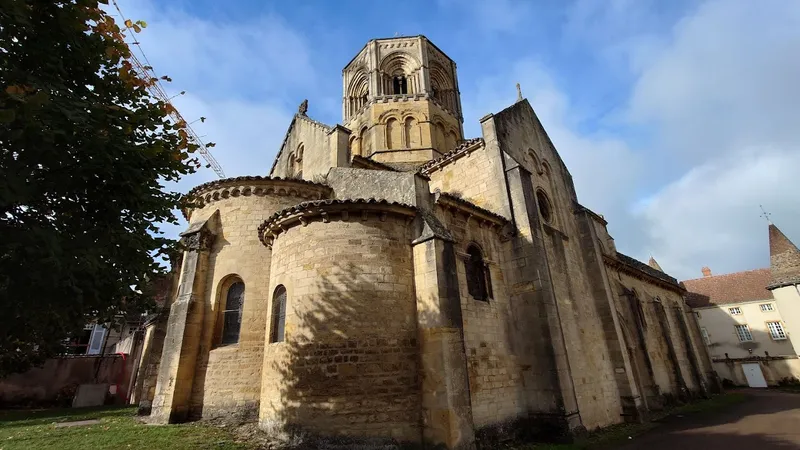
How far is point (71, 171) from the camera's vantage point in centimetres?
488

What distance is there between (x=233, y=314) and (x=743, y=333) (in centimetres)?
3895

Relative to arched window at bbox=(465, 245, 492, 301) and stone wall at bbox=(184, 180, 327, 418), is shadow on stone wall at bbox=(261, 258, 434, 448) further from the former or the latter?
arched window at bbox=(465, 245, 492, 301)

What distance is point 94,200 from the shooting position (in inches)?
209

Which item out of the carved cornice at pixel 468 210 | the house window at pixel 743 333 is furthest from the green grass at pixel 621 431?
the house window at pixel 743 333

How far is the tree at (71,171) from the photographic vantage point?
14.2 feet

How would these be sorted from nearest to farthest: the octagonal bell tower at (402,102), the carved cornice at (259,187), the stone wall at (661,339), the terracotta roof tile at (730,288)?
the carved cornice at (259,187), the stone wall at (661,339), the octagonal bell tower at (402,102), the terracotta roof tile at (730,288)

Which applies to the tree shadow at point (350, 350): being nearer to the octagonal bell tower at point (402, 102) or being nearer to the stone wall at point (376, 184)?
the stone wall at point (376, 184)

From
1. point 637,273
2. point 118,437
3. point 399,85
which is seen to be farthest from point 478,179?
point 637,273

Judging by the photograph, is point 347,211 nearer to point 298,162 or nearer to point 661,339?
point 298,162

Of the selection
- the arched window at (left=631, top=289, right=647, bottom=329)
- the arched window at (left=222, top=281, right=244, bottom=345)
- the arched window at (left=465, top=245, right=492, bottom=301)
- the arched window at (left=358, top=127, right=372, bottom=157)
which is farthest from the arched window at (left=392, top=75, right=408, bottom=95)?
the arched window at (left=631, top=289, right=647, bottom=329)

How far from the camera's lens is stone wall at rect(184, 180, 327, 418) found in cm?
1078

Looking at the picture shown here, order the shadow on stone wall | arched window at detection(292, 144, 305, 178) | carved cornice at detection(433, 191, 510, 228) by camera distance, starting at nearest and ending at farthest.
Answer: the shadow on stone wall → carved cornice at detection(433, 191, 510, 228) → arched window at detection(292, 144, 305, 178)

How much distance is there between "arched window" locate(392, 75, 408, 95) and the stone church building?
8914 mm

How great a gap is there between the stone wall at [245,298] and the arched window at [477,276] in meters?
5.39
